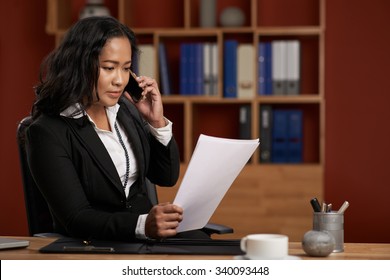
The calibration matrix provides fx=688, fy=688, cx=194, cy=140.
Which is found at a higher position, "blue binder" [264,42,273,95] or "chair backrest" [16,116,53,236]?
"blue binder" [264,42,273,95]

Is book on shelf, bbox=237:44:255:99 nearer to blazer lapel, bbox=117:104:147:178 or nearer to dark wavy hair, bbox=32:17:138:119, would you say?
blazer lapel, bbox=117:104:147:178

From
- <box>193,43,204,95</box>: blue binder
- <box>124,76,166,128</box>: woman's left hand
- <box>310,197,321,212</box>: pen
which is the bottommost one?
<box>310,197,321,212</box>: pen

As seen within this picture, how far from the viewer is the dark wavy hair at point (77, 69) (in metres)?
2.07

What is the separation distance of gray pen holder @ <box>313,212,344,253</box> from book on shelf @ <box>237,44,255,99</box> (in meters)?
2.38

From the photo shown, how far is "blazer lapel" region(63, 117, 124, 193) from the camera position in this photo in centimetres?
204

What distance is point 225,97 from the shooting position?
4.05 m

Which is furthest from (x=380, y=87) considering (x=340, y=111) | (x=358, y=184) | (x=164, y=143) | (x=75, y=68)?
(x=75, y=68)

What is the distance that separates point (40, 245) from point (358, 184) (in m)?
2.96

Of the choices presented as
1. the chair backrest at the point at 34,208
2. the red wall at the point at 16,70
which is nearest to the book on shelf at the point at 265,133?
the red wall at the point at 16,70

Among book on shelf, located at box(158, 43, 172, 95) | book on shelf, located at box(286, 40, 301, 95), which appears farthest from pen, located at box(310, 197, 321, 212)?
book on shelf, located at box(158, 43, 172, 95)

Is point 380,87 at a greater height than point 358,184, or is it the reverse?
point 380,87

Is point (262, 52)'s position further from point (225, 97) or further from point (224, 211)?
point (224, 211)

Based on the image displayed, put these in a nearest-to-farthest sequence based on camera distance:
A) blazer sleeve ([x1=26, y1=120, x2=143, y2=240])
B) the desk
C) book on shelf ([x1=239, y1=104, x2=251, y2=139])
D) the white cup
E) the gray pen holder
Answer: the white cup, the desk, the gray pen holder, blazer sleeve ([x1=26, y1=120, x2=143, y2=240]), book on shelf ([x1=239, y1=104, x2=251, y2=139])

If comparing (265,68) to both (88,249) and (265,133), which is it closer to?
(265,133)
